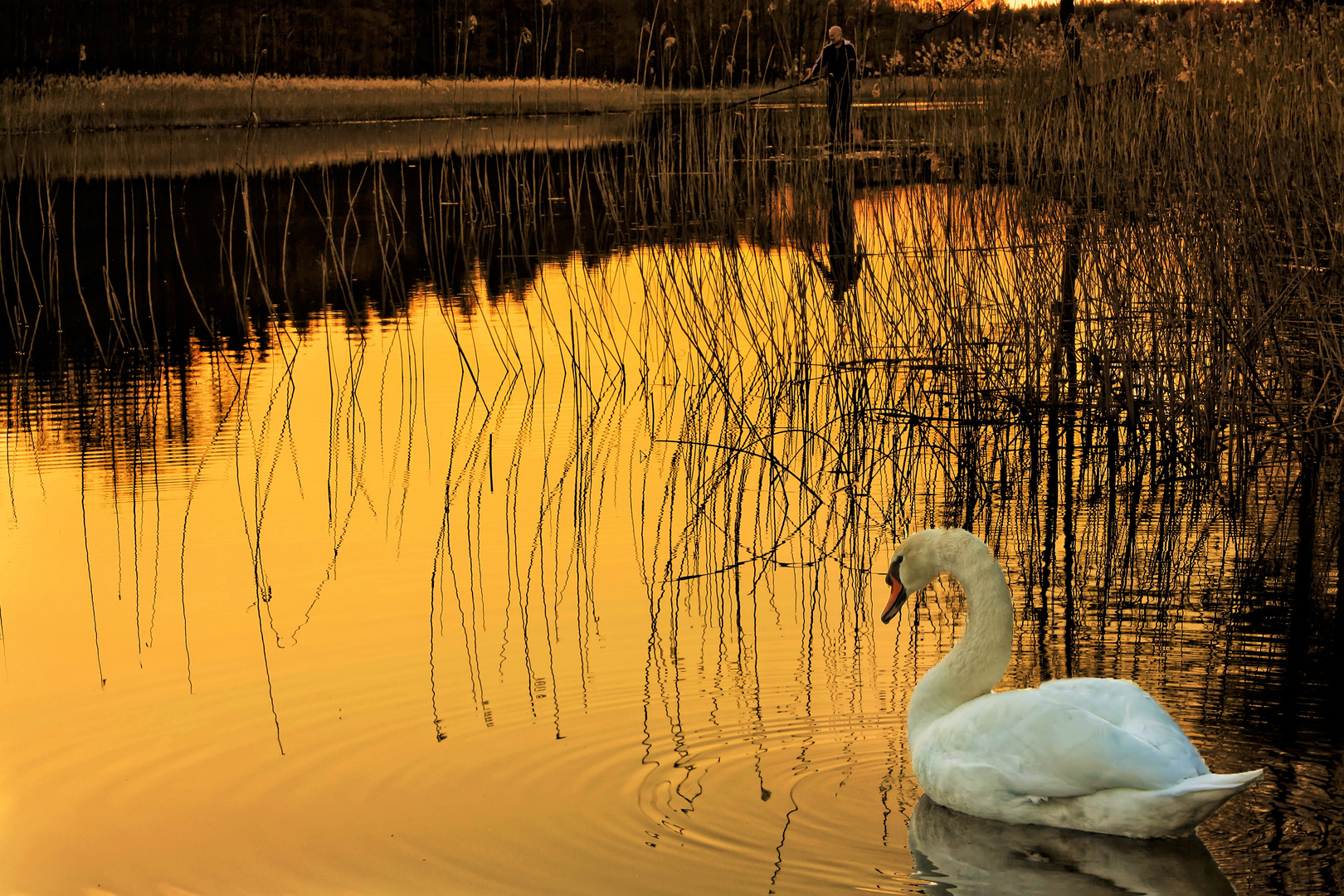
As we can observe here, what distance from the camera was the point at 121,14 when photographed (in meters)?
33.9

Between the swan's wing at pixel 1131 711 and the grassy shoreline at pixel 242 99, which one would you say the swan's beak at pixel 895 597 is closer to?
the swan's wing at pixel 1131 711

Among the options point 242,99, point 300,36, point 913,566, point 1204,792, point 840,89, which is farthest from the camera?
point 300,36

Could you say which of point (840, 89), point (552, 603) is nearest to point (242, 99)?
point (840, 89)

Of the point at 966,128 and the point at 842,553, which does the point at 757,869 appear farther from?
the point at 966,128

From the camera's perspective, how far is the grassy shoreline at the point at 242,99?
82.1 feet

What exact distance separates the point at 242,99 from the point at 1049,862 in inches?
1049

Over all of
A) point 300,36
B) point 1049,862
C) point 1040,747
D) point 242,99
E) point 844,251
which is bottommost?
point 1049,862

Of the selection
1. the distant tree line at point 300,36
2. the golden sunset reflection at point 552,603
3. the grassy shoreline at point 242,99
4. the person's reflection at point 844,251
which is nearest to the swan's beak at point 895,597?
the golden sunset reflection at point 552,603

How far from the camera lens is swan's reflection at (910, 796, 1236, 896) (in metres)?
3.21

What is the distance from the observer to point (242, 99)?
1092 inches

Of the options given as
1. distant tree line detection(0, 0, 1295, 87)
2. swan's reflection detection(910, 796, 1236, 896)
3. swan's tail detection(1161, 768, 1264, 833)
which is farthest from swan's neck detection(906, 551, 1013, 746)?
distant tree line detection(0, 0, 1295, 87)

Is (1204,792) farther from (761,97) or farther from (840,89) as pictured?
(761,97)

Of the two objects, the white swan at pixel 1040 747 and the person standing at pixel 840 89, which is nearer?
the white swan at pixel 1040 747

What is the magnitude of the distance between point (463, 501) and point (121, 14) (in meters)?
31.2
